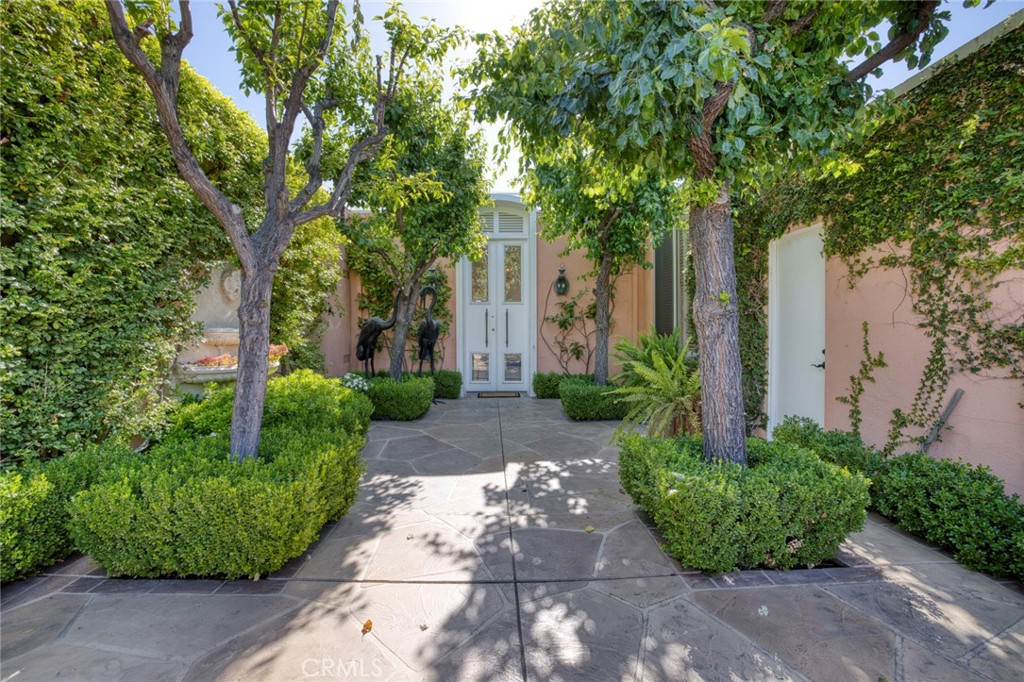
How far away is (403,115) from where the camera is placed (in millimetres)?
5094

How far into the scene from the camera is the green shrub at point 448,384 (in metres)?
7.66

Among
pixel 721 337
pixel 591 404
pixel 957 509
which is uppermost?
pixel 721 337

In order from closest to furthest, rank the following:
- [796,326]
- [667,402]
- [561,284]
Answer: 1. [667,402]
2. [796,326]
3. [561,284]

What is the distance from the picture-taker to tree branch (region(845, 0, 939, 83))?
2.32 metres

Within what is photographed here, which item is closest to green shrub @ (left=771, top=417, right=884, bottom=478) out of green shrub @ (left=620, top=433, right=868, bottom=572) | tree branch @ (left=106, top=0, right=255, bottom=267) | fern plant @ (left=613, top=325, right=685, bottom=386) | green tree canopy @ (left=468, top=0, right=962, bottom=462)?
green shrub @ (left=620, top=433, right=868, bottom=572)

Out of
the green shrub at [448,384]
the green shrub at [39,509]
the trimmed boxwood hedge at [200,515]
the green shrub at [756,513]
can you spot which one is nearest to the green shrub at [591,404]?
the green shrub at [448,384]

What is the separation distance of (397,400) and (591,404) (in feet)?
9.11

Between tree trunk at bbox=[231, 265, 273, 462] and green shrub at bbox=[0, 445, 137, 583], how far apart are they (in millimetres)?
651

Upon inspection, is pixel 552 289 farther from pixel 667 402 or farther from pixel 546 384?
pixel 667 402

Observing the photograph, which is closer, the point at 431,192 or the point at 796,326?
the point at 796,326

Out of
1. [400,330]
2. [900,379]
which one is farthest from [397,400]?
[900,379]

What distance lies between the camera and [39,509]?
86.9 inches

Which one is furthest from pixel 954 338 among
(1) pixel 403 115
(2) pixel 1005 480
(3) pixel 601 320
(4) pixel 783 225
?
(1) pixel 403 115

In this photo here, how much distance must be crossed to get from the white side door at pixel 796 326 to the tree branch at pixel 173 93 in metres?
4.80
